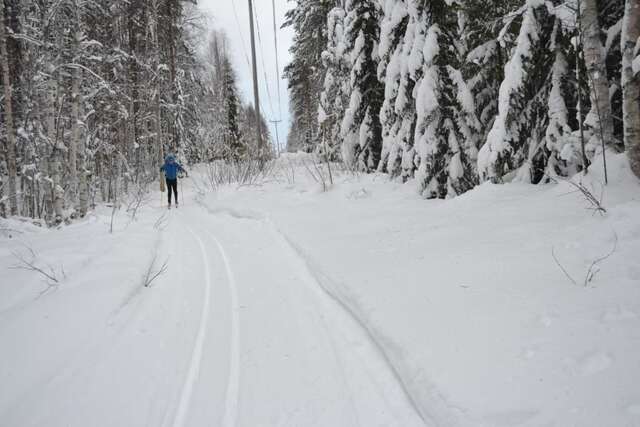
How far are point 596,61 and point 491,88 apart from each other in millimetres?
3039

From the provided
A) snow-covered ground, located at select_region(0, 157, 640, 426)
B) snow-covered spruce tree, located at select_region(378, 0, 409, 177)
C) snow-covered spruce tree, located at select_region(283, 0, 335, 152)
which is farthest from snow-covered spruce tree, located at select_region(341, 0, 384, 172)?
snow-covered ground, located at select_region(0, 157, 640, 426)

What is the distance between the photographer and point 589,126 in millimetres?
4508

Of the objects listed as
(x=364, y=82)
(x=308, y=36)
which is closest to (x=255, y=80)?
(x=308, y=36)

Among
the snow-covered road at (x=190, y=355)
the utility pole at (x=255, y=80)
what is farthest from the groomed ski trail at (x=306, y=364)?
the utility pole at (x=255, y=80)

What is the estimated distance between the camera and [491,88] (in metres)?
7.01

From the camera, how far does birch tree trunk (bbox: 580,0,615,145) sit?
4.05 metres

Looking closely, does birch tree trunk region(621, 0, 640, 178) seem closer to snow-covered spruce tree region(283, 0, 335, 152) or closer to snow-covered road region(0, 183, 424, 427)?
snow-covered road region(0, 183, 424, 427)

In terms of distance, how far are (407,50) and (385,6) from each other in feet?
5.39

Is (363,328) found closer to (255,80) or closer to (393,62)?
(393,62)

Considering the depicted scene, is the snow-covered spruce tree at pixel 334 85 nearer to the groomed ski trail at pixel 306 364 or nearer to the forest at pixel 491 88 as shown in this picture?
the forest at pixel 491 88

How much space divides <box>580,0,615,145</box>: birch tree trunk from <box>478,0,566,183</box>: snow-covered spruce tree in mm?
630

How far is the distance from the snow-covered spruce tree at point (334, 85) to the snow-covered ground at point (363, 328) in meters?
8.08

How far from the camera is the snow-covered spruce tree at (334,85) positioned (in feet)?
39.5

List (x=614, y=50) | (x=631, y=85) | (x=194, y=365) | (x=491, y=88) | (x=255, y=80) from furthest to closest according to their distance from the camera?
(x=255, y=80)
(x=491, y=88)
(x=614, y=50)
(x=631, y=85)
(x=194, y=365)
